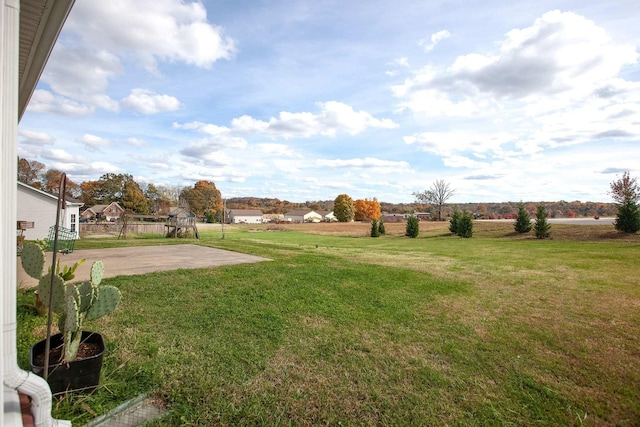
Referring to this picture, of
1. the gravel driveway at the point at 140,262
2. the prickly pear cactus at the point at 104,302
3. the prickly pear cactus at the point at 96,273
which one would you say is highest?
the prickly pear cactus at the point at 96,273

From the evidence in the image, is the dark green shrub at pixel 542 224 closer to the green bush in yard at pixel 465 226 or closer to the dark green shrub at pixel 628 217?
the dark green shrub at pixel 628 217

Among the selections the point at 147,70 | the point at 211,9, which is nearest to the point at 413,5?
the point at 211,9

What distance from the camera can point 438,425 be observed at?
2176 mm

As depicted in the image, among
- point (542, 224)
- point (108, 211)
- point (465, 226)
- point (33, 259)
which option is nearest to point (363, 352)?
point (33, 259)

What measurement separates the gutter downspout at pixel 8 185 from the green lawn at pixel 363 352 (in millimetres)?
737

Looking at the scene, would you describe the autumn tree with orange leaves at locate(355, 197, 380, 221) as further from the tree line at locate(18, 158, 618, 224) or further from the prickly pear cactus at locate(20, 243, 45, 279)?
the prickly pear cactus at locate(20, 243, 45, 279)

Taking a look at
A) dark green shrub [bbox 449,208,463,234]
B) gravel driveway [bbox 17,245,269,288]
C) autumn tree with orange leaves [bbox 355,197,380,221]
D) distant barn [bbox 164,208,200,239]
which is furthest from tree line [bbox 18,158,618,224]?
gravel driveway [bbox 17,245,269,288]

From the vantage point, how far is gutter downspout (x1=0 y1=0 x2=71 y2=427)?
59.4 inches

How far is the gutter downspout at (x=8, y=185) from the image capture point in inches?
59.4

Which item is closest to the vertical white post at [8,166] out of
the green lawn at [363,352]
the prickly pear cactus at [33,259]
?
the green lawn at [363,352]

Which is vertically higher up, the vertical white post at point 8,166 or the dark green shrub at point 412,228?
the vertical white post at point 8,166

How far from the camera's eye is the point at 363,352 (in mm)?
3287

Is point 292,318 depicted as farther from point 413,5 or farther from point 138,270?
point 413,5

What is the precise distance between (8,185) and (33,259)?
172 centimetres
